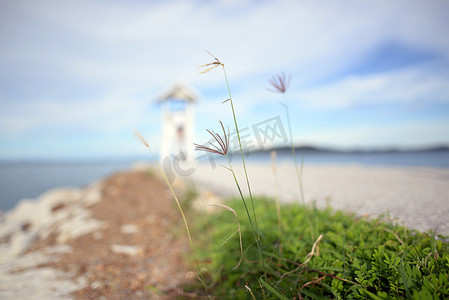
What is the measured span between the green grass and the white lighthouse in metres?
8.32

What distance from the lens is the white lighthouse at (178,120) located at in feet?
34.5

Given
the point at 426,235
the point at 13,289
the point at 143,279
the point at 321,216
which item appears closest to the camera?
the point at 426,235

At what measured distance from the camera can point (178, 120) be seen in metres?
A: 10.7

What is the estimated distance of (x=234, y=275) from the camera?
1911 millimetres

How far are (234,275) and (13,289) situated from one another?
6.79 feet

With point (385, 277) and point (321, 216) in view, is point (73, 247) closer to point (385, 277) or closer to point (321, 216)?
point (321, 216)

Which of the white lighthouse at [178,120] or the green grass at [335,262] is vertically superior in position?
the white lighthouse at [178,120]

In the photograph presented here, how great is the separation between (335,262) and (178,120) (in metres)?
10.00

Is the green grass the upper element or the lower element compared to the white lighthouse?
lower

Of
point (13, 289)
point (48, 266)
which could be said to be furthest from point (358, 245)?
point (48, 266)

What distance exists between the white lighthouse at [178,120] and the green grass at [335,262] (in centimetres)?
832

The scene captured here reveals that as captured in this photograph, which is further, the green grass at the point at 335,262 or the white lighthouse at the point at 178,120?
the white lighthouse at the point at 178,120

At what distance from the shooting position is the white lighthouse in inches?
414

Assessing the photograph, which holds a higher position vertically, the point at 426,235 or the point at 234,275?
the point at 426,235
